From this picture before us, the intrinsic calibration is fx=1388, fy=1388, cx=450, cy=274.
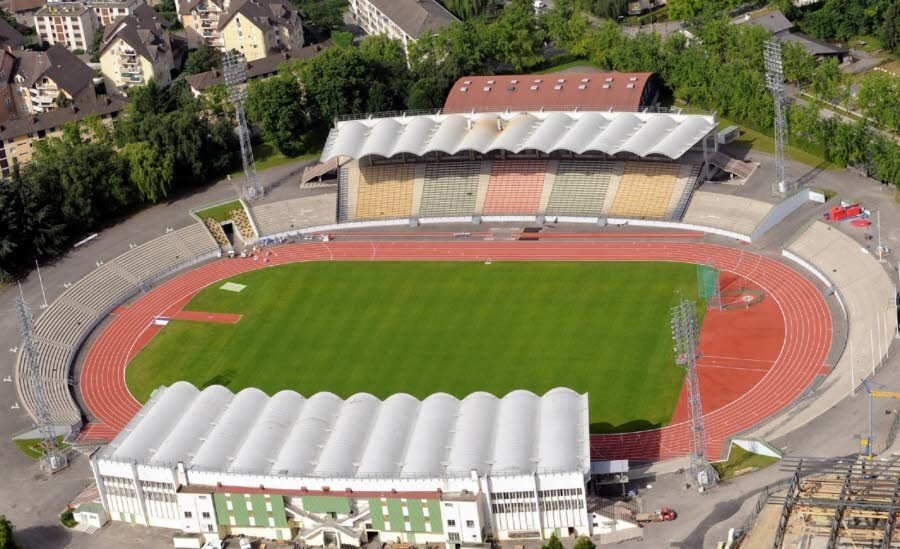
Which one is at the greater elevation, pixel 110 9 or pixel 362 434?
pixel 110 9

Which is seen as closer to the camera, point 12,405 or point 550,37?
point 12,405

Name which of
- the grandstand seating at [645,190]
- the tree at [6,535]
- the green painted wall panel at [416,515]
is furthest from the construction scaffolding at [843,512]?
the grandstand seating at [645,190]

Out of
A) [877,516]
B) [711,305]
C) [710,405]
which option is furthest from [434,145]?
[877,516]

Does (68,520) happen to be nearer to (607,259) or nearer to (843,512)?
(843,512)

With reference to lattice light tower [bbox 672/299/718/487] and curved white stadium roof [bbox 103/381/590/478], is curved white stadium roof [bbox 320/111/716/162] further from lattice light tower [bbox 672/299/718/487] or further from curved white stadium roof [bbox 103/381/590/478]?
curved white stadium roof [bbox 103/381/590/478]

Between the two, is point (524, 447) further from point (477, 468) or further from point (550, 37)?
point (550, 37)

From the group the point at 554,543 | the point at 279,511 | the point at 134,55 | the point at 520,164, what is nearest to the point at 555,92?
the point at 520,164
